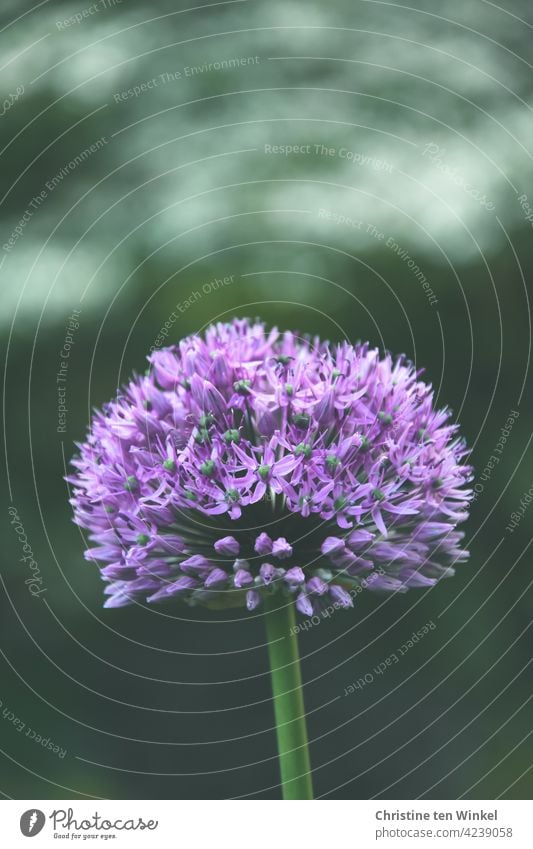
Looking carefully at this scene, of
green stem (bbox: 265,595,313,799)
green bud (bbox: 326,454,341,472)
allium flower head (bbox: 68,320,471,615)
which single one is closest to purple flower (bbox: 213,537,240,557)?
allium flower head (bbox: 68,320,471,615)

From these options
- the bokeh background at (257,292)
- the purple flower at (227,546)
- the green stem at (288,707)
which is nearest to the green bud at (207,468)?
the purple flower at (227,546)

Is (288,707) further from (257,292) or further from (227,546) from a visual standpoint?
(257,292)

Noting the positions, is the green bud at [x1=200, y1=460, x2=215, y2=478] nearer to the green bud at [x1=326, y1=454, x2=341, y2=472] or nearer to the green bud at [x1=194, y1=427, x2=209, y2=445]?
the green bud at [x1=194, y1=427, x2=209, y2=445]

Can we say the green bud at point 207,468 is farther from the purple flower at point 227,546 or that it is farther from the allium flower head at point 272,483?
the purple flower at point 227,546

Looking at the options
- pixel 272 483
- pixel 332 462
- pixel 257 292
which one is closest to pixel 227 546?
pixel 272 483
